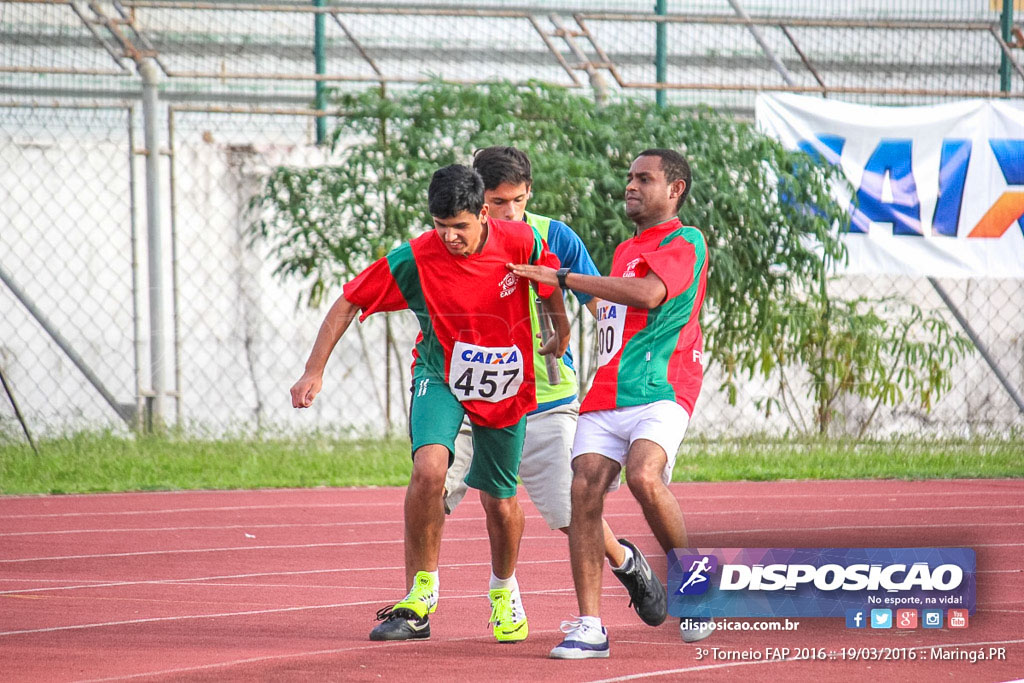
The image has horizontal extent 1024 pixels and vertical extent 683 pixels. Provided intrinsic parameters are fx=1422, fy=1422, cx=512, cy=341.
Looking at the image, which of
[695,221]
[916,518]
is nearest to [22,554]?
[916,518]

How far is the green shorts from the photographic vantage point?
5102 mm

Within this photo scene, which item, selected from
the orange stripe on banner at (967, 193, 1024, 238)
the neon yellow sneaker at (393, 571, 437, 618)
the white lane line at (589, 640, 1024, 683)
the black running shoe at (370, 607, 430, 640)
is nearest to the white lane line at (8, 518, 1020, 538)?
the neon yellow sneaker at (393, 571, 437, 618)

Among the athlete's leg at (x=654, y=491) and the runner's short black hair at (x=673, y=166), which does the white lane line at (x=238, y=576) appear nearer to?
the athlete's leg at (x=654, y=491)

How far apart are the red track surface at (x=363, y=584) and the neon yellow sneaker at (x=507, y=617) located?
6 cm

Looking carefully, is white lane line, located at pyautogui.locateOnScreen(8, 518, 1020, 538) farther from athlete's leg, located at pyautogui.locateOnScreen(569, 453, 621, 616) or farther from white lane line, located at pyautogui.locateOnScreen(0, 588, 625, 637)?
athlete's leg, located at pyautogui.locateOnScreen(569, 453, 621, 616)

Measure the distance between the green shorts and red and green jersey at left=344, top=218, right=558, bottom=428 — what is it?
0.04 m

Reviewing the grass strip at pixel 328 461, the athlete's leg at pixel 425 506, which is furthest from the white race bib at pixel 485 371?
the grass strip at pixel 328 461

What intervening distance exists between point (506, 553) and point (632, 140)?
6300 millimetres

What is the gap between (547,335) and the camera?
5.17 m

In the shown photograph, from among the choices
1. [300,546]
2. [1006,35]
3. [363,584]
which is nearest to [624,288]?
[363,584]

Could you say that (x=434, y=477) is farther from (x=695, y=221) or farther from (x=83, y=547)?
(x=695, y=221)

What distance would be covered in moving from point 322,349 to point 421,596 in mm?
946

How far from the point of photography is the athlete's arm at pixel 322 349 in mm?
4891

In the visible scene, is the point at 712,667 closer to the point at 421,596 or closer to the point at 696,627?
the point at 696,627
